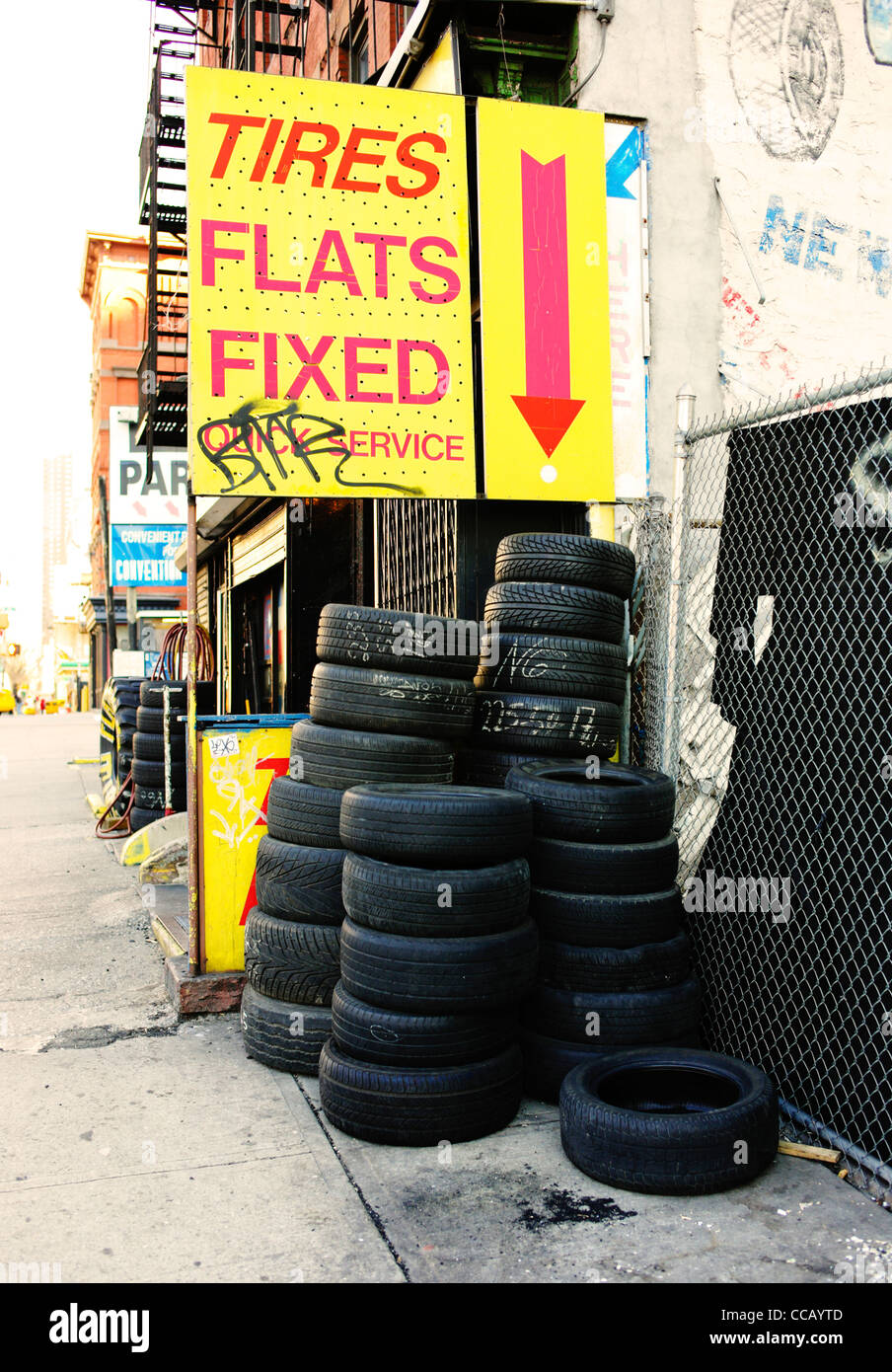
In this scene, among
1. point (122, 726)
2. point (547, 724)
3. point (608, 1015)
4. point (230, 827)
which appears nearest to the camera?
point (608, 1015)

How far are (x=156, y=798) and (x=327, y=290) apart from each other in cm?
667

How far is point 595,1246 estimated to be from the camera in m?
3.12

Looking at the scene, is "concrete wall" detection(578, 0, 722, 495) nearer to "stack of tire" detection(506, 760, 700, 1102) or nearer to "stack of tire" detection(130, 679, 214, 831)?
"stack of tire" detection(506, 760, 700, 1102)

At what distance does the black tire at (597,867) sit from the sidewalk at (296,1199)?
3.09ft

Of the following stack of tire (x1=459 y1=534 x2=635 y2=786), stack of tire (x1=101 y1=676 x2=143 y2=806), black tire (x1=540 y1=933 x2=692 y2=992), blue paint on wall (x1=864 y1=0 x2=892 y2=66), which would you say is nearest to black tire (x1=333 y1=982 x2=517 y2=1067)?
black tire (x1=540 y1=933 x2=692 y2=992)

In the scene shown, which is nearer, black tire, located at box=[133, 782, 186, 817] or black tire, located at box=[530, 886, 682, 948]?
black tire, located at box=[530, 886, 682, 948]

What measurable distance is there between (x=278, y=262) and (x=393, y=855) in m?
3.33

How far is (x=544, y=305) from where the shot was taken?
19.7 feet

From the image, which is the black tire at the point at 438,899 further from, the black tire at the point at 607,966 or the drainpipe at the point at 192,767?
the drainpipe at the point at 192,767

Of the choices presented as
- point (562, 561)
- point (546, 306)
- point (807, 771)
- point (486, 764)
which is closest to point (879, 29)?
point (546, 306)

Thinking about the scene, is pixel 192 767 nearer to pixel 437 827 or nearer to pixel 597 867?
pixel 437 827

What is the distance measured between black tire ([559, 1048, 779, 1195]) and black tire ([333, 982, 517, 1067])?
35 centimetres

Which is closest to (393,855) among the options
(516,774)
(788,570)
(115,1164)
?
(516,774)

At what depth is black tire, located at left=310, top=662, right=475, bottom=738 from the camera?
186 inches
